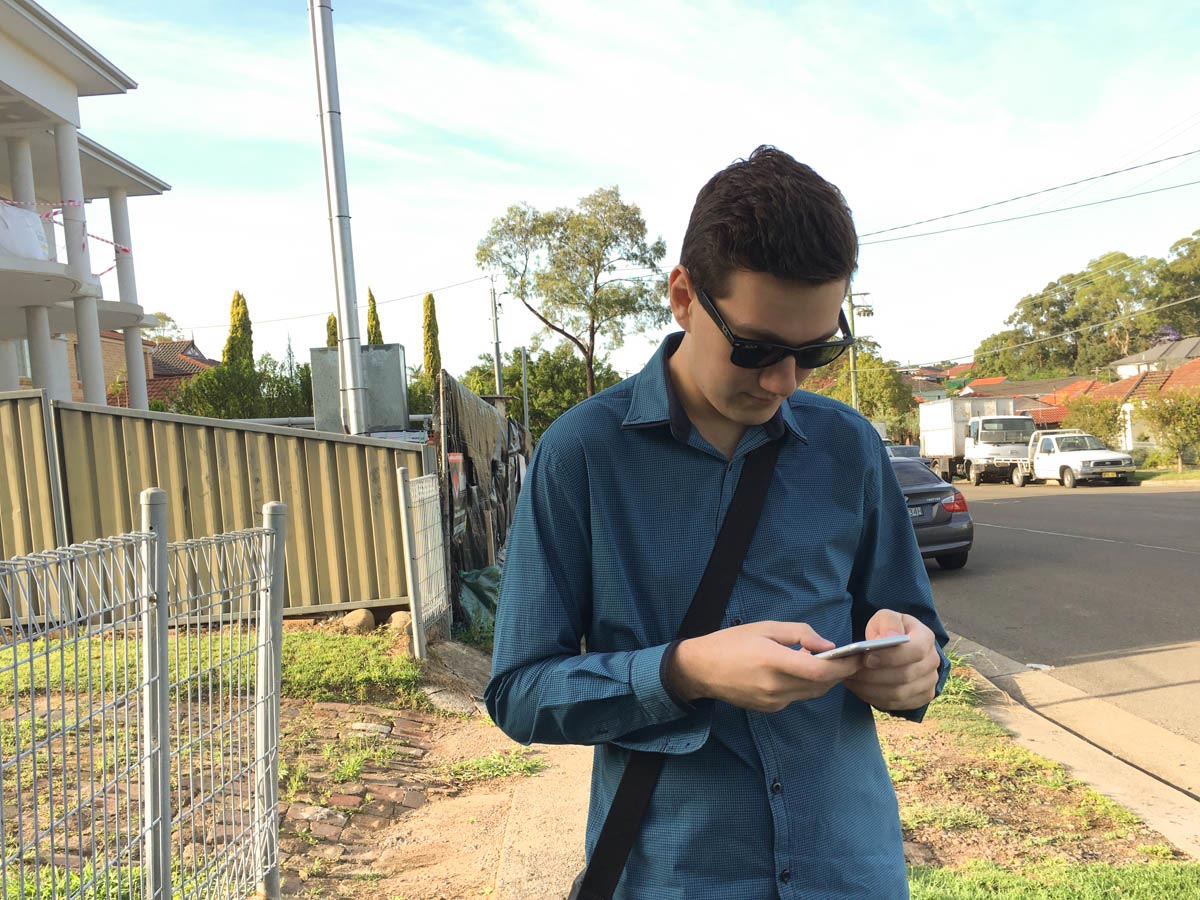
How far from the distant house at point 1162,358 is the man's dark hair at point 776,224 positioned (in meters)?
67.0

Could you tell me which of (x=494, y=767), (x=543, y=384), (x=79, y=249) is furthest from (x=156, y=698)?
(x=543, y=384)

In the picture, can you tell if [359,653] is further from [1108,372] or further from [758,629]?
[1108,372]

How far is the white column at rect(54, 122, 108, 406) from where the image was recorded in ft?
56.4

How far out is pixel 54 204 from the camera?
17.6 meters

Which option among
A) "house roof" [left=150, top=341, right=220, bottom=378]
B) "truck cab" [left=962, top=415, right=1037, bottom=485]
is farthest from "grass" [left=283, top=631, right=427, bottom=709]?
"house roof" [left=150, top=341, right=220, bottom=378]

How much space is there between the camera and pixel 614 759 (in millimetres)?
1573

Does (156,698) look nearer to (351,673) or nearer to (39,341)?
(351,673)

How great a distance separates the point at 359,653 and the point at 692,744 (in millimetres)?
6145

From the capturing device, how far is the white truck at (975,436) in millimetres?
33062

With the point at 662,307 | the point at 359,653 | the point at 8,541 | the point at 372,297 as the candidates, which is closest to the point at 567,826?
the point at 359,653

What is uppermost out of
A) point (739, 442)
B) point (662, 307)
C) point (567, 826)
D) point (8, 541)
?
point (662, 307)

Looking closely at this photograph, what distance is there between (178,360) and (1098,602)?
53.5m

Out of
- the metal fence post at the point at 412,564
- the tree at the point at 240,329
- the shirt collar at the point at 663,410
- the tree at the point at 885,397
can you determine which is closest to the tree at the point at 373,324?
the tree at the point at 240,329

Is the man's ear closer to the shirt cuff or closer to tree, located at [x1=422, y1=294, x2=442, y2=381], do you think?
the shirt cuff
